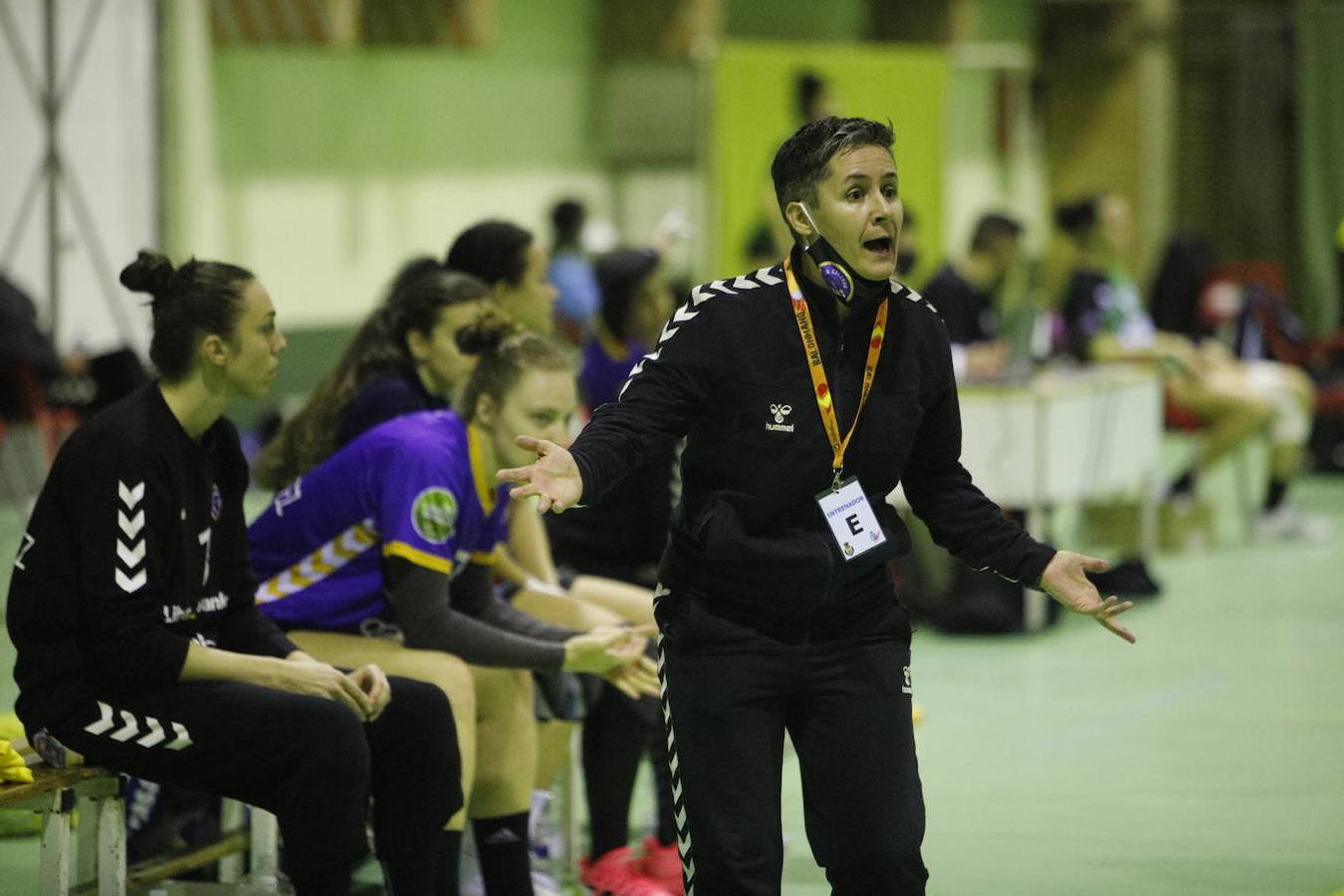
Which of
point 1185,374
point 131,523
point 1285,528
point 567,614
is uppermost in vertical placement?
point 131,523

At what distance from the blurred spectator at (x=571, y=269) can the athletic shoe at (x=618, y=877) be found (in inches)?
241

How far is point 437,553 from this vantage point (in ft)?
11.4

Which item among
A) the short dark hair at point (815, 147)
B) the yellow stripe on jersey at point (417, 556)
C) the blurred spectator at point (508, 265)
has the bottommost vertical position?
the yellow stripe on jersey at point (417, 556)

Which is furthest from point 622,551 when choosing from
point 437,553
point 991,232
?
point 991,232

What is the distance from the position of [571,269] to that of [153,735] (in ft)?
24.4

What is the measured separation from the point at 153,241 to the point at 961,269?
3.92 meters

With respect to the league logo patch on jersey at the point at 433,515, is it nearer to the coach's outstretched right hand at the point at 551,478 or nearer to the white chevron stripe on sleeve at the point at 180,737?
the white chevron stripe on sleeve at the point at 180,737

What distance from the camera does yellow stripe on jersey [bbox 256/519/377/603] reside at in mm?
3590

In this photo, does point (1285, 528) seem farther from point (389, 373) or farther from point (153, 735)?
point (153, 735)

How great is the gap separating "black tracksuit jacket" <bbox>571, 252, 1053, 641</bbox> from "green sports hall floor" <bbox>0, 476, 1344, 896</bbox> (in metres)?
1.36

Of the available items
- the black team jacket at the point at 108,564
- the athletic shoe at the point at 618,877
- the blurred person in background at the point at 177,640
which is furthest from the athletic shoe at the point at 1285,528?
the black team jacket at the point at 108,564

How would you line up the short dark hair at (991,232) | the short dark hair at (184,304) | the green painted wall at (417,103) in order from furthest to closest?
the green painted wall at (417,103), the short dark hair at (991,232), the short dark hair at (184,304)

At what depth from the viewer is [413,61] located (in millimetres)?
10523

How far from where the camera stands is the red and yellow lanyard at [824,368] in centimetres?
280
